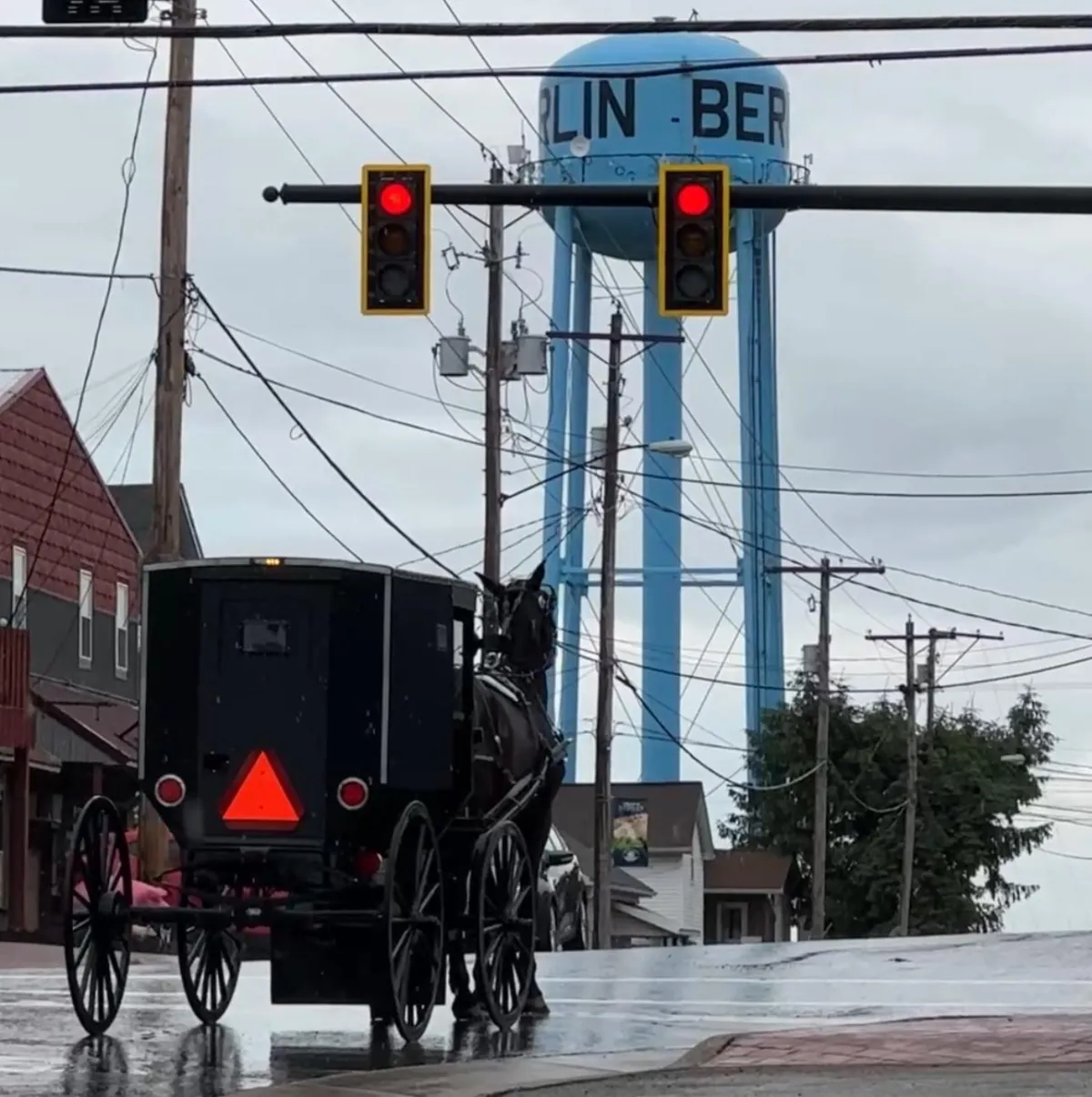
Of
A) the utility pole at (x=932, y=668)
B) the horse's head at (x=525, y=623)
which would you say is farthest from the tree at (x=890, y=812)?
the horse's head at (x=525, y=623)

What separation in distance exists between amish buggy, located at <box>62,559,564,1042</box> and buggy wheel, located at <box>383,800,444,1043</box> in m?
0.01

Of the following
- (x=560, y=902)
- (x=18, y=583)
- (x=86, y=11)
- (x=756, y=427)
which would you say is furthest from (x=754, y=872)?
(x=86, y=11)

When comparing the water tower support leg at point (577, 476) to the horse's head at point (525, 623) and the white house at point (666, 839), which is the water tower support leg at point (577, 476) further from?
the horse's head at point (525, 623)

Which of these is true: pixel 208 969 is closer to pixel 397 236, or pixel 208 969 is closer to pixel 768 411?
pixel 397 236

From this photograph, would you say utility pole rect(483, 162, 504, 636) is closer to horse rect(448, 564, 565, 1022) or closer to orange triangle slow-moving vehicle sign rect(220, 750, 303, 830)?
horse rect(448, 564, 565, 1022)

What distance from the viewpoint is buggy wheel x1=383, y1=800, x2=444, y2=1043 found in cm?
1421

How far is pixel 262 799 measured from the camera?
14406 mm

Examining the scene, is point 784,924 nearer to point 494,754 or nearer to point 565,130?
point 565,130

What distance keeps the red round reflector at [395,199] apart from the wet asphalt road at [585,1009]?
17.9 ft

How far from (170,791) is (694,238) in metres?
5.74

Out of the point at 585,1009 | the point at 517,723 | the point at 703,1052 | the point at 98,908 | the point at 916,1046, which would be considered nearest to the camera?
the point at 703,1052

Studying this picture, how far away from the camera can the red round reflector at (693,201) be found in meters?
17.9

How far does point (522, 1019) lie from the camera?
54.1 ft

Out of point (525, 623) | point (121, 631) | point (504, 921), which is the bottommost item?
point (504, 921)
